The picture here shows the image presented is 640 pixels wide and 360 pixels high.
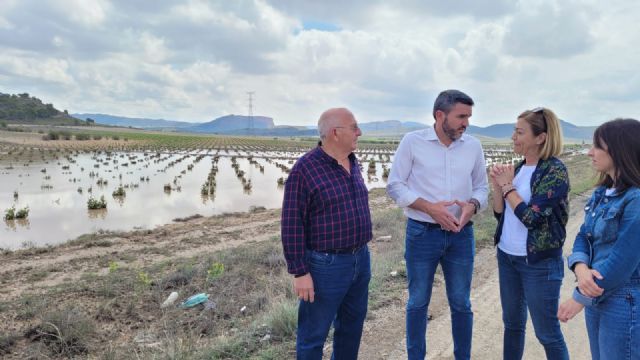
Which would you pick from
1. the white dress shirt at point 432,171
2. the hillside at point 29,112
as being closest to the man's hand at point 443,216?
the white dress shirt at point 432,171

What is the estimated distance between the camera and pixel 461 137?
335cm

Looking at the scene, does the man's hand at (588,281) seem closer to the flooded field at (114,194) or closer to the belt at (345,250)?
the belt at (345,250)

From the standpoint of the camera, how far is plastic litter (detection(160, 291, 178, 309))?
6.46m

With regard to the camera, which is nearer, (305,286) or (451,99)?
(305,286)

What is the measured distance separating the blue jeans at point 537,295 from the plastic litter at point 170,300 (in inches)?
196

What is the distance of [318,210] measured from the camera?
2.78 m

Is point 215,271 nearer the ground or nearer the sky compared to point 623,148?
nearer the ground

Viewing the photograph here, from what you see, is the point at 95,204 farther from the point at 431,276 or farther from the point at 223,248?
the point at 431,276

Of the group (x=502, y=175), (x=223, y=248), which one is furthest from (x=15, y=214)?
(x=502, y=175)

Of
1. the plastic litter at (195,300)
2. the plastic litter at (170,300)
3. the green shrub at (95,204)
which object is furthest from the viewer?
the green shrub at (95,204)

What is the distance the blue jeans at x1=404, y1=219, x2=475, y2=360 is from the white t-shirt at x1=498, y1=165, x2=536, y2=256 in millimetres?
333

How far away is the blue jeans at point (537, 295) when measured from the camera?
276cm

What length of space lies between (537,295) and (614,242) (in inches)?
29.0

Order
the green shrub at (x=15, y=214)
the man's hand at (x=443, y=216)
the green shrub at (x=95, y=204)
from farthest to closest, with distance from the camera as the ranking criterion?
the green shrub at (x=95, y=204), the green shrub at (x=15, y=214), the man's hand at (x=443, y=216)
